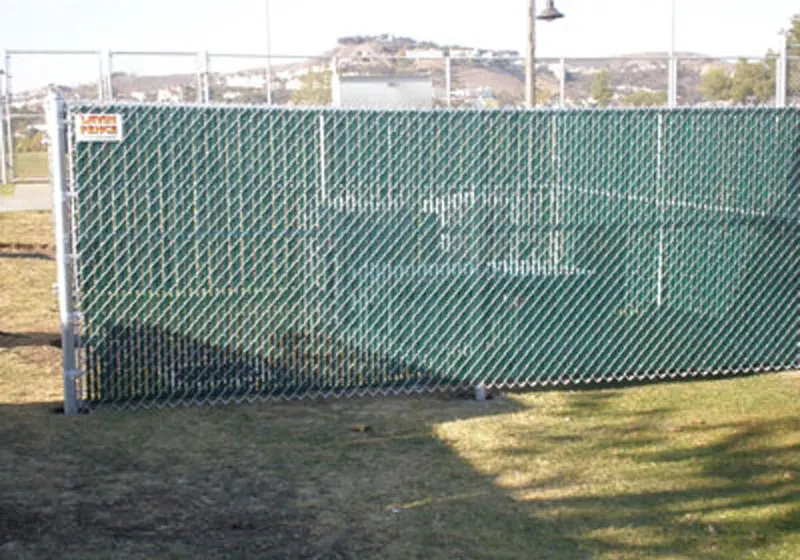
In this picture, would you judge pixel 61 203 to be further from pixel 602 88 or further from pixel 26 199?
pixel 26 199

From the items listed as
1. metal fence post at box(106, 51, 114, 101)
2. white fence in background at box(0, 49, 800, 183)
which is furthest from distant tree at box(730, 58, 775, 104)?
metal fence post at box(106, 51, 114, 101)

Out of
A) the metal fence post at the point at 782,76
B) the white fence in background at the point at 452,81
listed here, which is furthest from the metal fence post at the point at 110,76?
the metal fence post at the point at 782,76

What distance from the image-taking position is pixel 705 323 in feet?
30.2

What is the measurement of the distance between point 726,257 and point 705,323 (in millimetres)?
554

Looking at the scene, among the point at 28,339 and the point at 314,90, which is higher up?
the point at 314,90

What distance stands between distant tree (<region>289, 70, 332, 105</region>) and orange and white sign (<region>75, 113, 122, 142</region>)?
13720 mm

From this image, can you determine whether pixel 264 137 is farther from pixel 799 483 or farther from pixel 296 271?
pixel 799 483

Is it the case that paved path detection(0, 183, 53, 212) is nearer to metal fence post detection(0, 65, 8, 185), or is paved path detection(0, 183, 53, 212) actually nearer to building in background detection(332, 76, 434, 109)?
metal fence post detection(0, 65, 8, 185)

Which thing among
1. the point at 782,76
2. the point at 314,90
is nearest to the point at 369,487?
the point at 782,76

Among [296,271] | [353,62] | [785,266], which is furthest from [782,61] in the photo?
[296,271]

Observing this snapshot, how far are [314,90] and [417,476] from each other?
51.7ft

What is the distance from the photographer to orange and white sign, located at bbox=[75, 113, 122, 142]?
25.5 feet

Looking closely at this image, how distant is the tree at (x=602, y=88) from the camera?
2181 centimetres

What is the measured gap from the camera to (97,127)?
25.6 feet
